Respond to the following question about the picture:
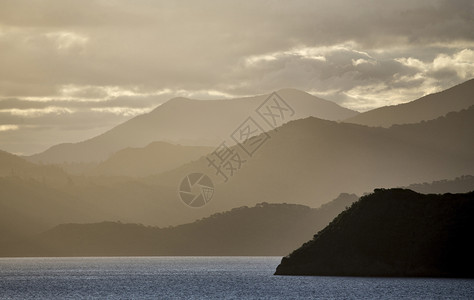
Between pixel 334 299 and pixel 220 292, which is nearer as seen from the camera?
pixel 334 299

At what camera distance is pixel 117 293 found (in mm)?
196875

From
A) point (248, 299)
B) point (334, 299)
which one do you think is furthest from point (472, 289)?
point (248, 299)

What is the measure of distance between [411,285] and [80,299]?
7387cm

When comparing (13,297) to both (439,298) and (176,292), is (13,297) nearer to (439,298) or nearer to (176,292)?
(176,292)

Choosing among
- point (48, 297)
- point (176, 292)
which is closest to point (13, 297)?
point (48, 297)

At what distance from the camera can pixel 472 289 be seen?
604 ft

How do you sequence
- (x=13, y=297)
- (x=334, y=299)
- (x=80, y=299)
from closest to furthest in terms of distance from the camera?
1. (x=334, y=299)
2. (x=80, y=299)
3. (x=13, y=297)

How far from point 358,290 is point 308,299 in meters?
22.1

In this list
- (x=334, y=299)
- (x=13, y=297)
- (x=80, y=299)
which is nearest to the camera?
(x=334, y=299)

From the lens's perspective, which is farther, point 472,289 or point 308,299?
point 472,289

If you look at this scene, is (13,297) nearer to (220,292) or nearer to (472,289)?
(220,292)

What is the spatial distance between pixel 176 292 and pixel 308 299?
40.2 meters

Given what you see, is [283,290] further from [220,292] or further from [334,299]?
[334,299]

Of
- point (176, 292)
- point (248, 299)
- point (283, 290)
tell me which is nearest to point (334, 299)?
point (248, 299)
